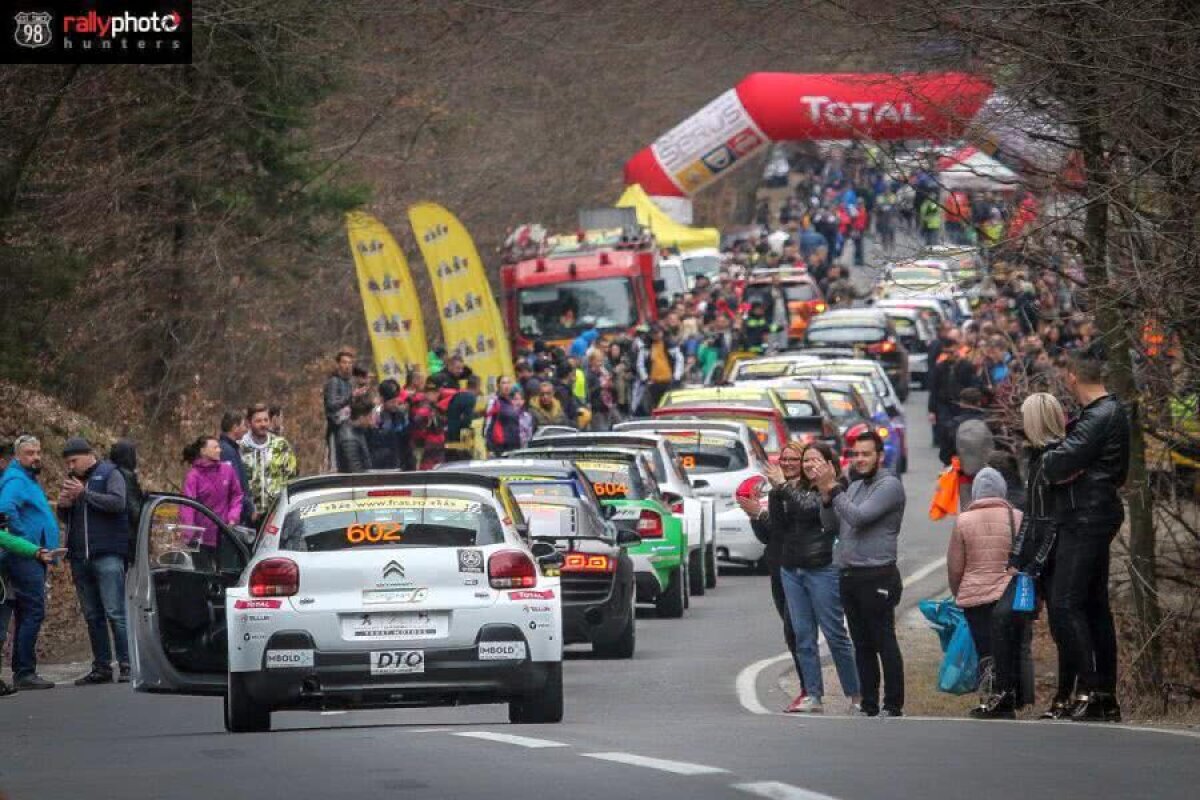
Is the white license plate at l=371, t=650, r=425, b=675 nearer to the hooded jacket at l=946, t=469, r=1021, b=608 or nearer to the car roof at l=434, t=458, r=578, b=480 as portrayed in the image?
the hooded jacket at l=946, t=469, r=1021, b=608

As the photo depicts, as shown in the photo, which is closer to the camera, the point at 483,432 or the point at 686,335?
the point at 483,432

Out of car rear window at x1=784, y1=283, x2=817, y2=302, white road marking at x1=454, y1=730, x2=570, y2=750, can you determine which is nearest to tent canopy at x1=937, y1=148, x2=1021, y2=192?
white road marking at x1=454, y1=730, x2=570, y2=750

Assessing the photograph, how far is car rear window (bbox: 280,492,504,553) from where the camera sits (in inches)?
522

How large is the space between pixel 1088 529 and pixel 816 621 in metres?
2.87

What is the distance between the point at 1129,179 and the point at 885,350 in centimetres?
3642

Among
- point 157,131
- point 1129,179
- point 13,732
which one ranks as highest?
point 157,131

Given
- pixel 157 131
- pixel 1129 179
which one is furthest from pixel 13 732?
pixel 157 131

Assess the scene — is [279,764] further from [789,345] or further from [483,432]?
[789,345]

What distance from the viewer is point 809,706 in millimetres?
15047

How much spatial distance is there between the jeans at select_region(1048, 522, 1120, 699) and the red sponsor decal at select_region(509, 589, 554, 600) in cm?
249

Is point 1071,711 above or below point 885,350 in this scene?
below

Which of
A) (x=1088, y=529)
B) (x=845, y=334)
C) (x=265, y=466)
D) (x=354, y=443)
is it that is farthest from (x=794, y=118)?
(x=1088, y=529)

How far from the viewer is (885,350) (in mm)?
49875

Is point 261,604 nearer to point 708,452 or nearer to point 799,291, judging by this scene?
point 708,452
